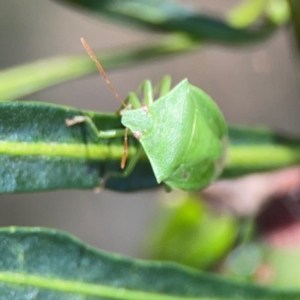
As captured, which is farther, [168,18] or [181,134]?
[168,18]

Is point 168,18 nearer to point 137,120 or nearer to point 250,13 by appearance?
point 250,13

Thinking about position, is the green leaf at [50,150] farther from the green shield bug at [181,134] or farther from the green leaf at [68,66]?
the green leaf at [68,66]

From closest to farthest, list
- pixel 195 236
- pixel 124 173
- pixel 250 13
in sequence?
pixel 124 173, pixel 250 13, pixel 195 236

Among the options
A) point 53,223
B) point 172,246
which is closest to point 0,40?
point 53,223

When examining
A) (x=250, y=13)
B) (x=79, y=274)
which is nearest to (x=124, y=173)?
(x=79, y=274)

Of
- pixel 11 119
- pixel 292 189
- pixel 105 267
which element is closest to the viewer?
pixel 11 119

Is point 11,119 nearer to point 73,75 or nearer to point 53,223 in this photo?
point 73,75

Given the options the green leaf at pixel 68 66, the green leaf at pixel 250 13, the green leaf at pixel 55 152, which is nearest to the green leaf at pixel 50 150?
the green leaf at pixel 55 152
